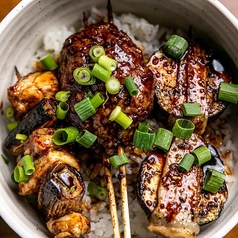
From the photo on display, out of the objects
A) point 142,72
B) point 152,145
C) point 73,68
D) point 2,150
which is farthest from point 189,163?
point 2,150

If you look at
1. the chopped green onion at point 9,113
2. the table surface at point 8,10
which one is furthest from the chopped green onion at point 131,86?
the table surface at point 8,10

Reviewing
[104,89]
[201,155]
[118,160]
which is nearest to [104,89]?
[104,89]

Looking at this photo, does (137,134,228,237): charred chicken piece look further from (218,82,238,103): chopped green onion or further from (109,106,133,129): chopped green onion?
(218,82,238,103): chopped green onion

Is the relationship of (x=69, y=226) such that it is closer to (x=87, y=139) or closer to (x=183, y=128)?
(x=87, y=139)

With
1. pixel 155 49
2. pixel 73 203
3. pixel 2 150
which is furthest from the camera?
pixel 155 49

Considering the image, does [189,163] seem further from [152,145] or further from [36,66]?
[36,66]

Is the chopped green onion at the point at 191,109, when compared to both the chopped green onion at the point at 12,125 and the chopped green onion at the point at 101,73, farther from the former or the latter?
the chopped green onion at the point at 12,125
